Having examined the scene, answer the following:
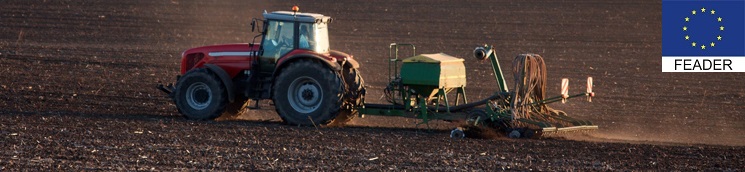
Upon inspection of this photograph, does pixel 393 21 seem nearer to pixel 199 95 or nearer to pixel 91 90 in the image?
pixel 91 90

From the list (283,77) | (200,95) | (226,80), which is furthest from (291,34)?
(200,95)

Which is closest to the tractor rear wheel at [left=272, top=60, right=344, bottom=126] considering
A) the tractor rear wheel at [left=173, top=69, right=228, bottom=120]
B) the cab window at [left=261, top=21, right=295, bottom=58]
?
the cab window at [left=261, top=21, right=295, bottom=58]

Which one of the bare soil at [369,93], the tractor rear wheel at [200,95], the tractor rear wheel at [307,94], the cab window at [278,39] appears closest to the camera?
the bare soil at [369,93]

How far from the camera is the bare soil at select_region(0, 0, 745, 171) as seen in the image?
464 inches

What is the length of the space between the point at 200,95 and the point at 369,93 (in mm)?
4088

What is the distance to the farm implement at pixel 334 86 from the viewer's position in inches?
568

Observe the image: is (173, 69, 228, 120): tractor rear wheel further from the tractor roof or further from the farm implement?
the tractor roof

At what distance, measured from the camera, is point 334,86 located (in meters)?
14.6

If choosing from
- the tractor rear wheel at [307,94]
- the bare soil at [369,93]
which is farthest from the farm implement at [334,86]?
the bare soil at [369,93]

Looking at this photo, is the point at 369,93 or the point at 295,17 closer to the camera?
the point at 295,17

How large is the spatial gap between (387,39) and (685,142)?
45.2ft

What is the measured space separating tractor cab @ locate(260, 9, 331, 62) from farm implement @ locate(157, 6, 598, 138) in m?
0.01

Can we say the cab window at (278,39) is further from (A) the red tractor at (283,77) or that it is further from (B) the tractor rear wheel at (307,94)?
(B) the tractor rear wheel at (307,94)

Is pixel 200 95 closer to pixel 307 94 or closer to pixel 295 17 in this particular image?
pixel 307 94
